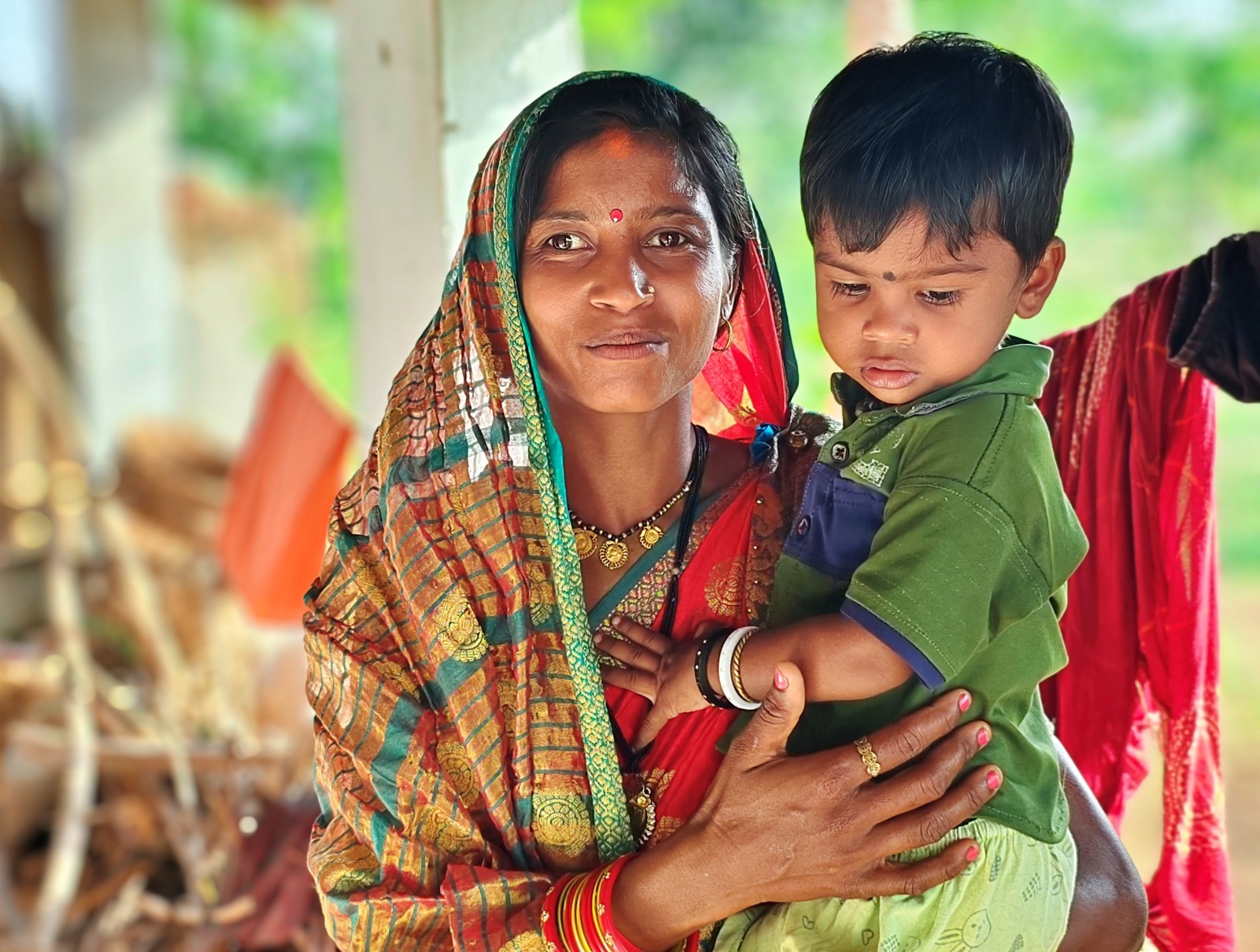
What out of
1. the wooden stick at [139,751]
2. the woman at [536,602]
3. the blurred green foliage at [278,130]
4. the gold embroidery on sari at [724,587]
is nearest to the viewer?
the woman at [536,602]

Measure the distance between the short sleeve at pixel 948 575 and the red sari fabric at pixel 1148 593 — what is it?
49cm

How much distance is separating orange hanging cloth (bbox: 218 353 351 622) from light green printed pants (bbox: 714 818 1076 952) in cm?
237

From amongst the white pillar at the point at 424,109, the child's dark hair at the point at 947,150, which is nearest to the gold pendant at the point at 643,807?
the child's dark hair at the point at 947,150

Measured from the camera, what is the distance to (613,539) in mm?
1856

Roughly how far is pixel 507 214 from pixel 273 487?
2449 mm

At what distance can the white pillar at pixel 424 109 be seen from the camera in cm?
254

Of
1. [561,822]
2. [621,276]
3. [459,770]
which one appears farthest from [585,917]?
[621,276]

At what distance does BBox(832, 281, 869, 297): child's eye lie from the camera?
1564 mm

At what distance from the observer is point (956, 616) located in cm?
142

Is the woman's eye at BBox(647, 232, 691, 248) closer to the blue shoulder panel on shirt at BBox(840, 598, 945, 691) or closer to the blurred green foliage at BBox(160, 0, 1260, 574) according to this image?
the blue shoulder panel on shirt at BBox(840, 598, 945, 691)

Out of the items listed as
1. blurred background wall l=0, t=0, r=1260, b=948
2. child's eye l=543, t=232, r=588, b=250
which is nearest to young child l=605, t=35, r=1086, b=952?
child's eye l=543, t=232, r=588, b=250

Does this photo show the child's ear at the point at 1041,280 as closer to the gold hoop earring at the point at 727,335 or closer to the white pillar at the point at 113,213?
the gold hoop earring at the point at 727,335

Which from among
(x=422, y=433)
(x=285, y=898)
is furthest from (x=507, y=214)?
(x=285, y=898)

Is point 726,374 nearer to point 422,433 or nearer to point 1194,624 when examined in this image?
point 422,433
